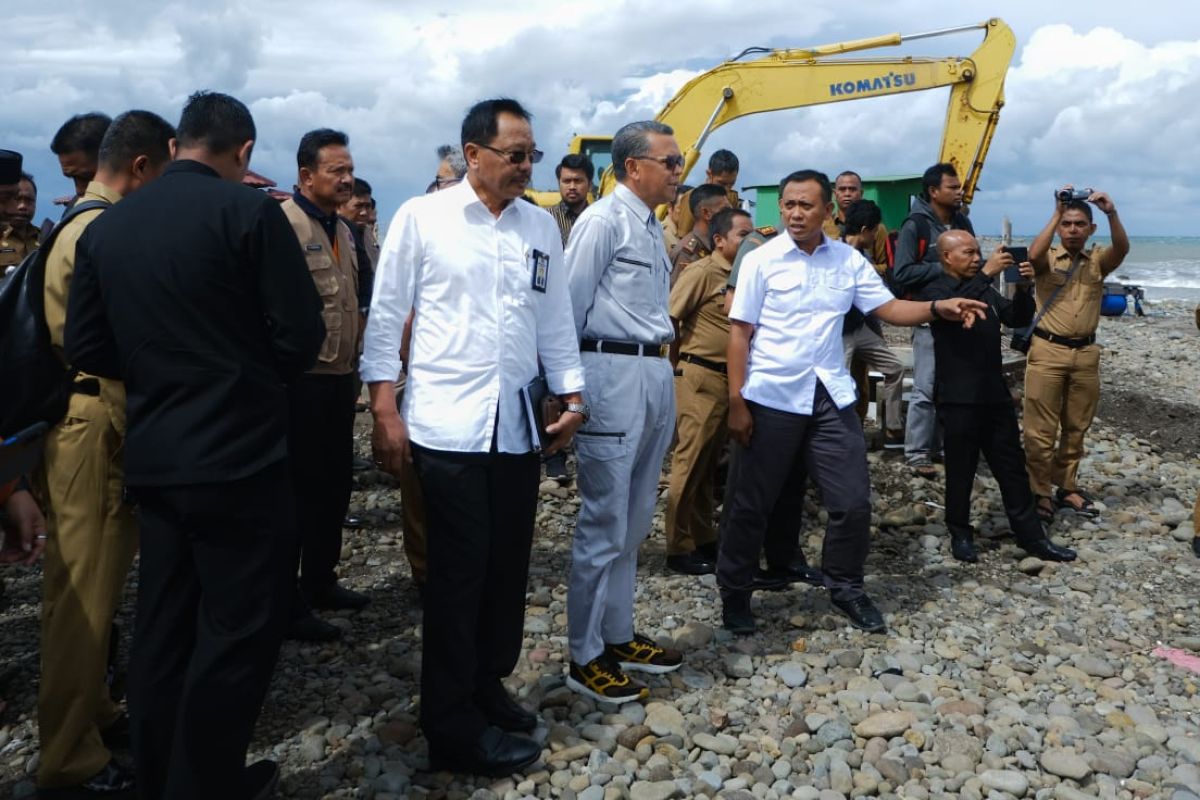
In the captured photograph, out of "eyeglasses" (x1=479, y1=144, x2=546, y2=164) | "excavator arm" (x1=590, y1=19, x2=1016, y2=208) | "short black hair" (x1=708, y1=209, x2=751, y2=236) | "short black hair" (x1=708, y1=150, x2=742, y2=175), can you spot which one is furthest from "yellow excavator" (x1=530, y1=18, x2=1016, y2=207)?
"eyeglasses" (x1=479, y1=144, x2=546, y2=164)

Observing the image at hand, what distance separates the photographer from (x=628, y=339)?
3.59 metres

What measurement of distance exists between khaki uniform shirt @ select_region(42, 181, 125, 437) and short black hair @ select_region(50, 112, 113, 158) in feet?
3.10

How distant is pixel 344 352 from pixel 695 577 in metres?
2.17

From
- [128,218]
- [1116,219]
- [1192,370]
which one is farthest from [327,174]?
[1192,370]

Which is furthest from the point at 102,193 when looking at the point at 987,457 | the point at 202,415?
the point at 987,457

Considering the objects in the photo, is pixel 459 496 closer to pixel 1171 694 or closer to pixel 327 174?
pixel 327 174

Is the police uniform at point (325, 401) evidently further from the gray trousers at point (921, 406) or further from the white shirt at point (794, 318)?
the gray trousers at point (921, 406)

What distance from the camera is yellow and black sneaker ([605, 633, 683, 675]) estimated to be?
12.8 feet

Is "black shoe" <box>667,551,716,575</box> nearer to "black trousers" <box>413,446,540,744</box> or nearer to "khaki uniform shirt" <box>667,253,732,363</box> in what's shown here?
"khaki uniform shirt" <box>667,253,732,363</box>

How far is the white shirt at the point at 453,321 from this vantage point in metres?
2.93

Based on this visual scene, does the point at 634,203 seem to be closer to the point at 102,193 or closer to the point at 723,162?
the point at 102,193

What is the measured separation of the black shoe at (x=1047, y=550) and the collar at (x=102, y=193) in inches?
190

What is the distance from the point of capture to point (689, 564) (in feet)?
17.1

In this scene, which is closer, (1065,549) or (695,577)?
(695,577)
